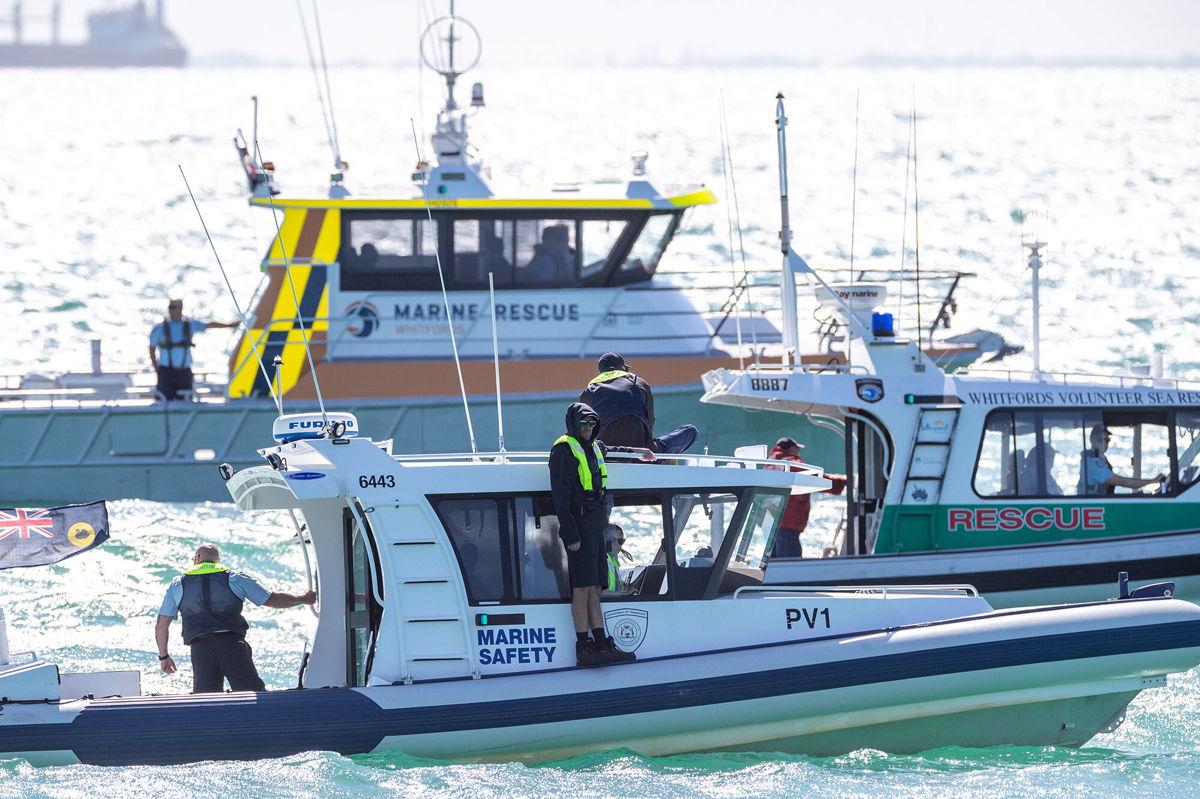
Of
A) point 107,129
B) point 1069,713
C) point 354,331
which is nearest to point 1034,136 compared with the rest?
point 107,129

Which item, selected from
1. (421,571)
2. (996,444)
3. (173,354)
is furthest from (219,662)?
(173,354)

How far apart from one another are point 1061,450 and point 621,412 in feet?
12.5

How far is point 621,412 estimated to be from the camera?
33.4ft

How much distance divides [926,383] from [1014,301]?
21686 millimetres

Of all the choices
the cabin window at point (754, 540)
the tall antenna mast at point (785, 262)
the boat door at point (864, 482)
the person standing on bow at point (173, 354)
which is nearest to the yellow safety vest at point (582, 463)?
the cabin window at point (754, 540)

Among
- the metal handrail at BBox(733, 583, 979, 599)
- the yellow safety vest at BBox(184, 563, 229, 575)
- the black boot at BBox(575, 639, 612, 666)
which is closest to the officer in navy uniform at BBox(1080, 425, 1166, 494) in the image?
the metal handrail at BBox(733, 583, 979, 599)

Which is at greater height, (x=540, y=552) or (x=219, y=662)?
(x=540, y=552)

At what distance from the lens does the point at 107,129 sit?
267ft

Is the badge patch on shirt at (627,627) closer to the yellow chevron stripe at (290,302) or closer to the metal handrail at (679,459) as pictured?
the metal handrail at (679,459)

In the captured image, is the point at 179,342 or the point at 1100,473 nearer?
the point at 1100,473

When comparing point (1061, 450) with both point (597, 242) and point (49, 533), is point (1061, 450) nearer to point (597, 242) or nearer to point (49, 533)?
point (597, 242)

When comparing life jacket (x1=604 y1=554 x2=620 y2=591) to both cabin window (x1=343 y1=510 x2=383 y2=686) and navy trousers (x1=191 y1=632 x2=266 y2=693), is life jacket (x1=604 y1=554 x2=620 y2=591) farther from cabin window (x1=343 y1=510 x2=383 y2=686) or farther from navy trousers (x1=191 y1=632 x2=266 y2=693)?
navy trousers (x1=191 y1=632 x2=266 y2=693)

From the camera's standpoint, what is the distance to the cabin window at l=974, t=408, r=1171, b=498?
41.4ft

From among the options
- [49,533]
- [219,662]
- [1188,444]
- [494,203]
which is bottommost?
[219,662]
